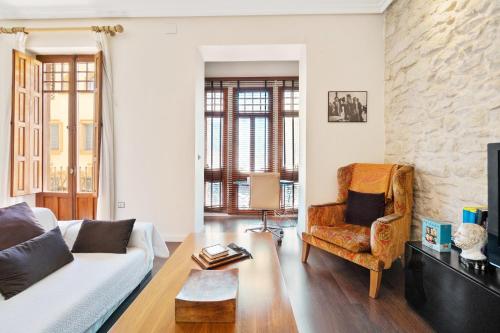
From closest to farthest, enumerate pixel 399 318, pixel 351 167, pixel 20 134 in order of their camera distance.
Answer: pixel 399 318, pixel 351 167, pixel 20 134

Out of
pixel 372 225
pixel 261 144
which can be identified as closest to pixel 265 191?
pixel 261 144

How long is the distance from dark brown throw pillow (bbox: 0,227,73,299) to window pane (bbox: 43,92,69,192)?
2.46 metres

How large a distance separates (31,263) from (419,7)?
12.4 ft

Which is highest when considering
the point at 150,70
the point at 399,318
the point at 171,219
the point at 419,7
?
the point at 419,7

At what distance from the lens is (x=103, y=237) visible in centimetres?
214

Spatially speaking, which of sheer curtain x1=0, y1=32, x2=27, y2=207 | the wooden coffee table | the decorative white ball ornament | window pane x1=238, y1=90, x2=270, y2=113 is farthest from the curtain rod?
the decorative white ball ornament

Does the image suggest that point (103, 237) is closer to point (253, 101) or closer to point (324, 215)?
point (324, 215)

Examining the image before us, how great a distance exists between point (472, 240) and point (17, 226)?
114 inches

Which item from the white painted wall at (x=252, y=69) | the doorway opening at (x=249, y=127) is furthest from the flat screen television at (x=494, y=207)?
the white painted wall at (x=252, y=69)

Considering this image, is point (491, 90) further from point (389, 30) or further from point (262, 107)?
point (262, 107)

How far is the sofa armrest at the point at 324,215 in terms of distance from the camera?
2803 mm

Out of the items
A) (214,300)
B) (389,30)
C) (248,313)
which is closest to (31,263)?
(214,300)

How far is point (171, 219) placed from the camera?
11.8 ft

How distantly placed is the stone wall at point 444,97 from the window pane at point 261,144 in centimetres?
234
